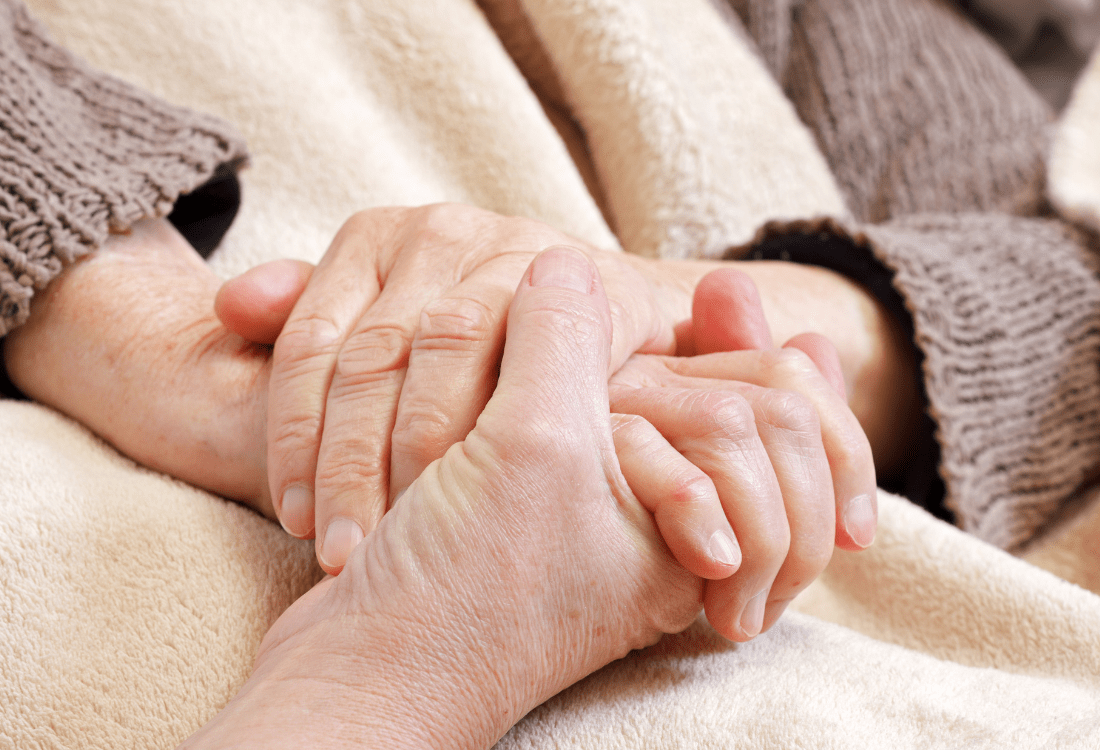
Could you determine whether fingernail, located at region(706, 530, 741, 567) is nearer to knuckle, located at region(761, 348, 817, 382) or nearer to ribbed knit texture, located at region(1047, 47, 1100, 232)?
knuckle, located at region(761, 348, 817, 382)

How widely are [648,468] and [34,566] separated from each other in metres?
0.34

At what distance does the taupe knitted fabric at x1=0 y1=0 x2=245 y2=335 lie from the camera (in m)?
0.52

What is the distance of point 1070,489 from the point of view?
0.77 metres

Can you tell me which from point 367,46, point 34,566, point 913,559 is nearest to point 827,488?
point 913,559

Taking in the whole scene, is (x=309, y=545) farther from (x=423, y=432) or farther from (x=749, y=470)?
(x=749, y=470)

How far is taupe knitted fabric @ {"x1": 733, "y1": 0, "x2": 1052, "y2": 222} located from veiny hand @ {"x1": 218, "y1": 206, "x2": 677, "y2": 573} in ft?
1.99

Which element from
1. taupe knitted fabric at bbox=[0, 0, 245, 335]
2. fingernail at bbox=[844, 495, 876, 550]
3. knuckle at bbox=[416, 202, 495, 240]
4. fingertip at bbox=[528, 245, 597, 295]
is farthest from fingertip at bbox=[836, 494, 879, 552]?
taupe knitted fabric at bbox=[0, 0, 245, 335]

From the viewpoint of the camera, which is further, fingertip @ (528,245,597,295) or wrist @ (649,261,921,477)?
wrist @ (649,261,921,477)

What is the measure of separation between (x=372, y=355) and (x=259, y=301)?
119mm

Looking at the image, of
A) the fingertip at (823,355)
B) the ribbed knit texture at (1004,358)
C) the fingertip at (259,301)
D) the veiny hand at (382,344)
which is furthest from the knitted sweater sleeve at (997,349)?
the fingertip at (259,301)

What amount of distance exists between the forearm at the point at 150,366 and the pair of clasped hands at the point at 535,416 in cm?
3

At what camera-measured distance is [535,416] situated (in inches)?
14.5

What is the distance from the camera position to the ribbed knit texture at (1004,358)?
2.23 feet

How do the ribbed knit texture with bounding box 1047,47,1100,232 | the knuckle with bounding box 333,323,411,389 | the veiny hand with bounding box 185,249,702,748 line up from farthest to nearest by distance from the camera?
the ribbed knit texture with bounding box 1047,47,1100,232 → the knuckle with bounding box 333,323,411,389 → the veiny hand with bounding box 185,249,702,748
